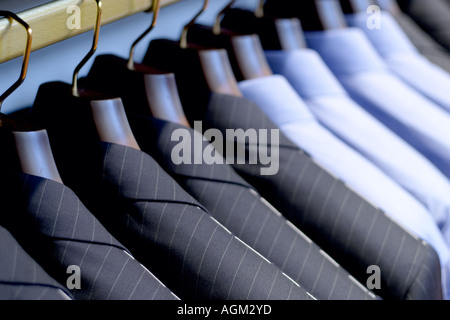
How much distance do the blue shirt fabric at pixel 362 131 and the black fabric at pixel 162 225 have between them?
0.92ft

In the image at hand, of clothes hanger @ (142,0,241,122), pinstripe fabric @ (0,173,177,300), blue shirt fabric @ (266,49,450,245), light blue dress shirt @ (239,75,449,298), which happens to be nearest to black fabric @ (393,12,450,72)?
blue shirt fabric @ (266,49,450,245)

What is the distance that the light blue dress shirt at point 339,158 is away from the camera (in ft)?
2.42

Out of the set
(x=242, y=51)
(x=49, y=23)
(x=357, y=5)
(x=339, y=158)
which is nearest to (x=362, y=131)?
(x=339, y=158)

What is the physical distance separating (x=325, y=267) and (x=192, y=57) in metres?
0.31

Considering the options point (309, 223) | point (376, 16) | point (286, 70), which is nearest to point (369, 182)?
point (309, 223)

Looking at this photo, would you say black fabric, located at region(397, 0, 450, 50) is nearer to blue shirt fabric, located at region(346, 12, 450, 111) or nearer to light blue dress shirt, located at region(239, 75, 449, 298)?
blue shirt fabric, located at region(346, 12, 450, 111)

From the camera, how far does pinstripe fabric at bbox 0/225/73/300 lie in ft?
1.51

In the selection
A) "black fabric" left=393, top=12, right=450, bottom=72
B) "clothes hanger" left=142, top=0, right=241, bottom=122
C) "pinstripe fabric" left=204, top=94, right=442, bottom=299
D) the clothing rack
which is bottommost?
"pinstripe fabric" left=204, top=94, right=442, bottom=299

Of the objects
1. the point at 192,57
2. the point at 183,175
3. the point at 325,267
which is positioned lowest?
the point at 325,267

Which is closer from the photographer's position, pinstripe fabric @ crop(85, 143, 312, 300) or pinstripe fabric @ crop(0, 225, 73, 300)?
pinstripe fabric @ crop(0, 225, 73, 300)

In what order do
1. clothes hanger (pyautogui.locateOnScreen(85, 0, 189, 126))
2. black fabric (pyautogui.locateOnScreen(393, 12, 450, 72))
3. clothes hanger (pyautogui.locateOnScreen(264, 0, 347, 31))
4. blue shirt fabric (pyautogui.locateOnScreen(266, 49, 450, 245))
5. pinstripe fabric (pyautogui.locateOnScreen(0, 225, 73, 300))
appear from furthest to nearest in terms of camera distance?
black fabric (pyautogui.locateOnScreen(393, 12, 450, 72)), clothes hanger (pyautogui.locateOnScreen(264, 0, 347, 31)), blue shirt fabric (pyautogui.locateOnScreen(266, 49, 450, 245)), clothes hanger (pyautogui.locateOnScreen(85, 0, 189, 126)), pinstripe fabric (pyautogui.locateOnScreen(0, 225, 73, 300))

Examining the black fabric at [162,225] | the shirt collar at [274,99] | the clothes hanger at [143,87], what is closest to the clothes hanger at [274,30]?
the shirt collar at [274,99]

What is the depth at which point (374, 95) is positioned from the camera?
91 centimetres
